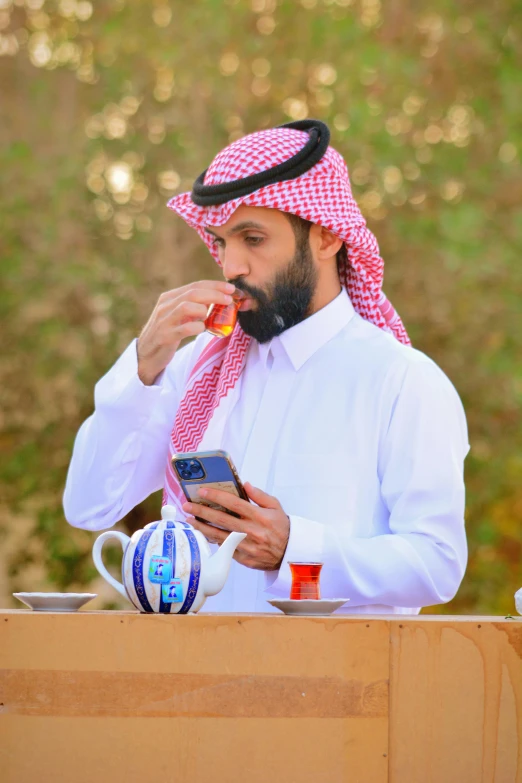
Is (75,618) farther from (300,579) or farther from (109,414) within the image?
(109,414)

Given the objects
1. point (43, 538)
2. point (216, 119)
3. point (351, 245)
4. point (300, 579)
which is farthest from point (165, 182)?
point (300, 579)

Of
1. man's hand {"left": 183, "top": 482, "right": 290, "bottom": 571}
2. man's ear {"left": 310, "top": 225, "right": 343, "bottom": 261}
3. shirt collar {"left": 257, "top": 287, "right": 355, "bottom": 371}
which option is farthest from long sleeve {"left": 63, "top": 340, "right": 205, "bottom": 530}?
man's hand {"left": 183, "top": 482, "right": 290, "bottom": 571}

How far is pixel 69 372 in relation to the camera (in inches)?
272

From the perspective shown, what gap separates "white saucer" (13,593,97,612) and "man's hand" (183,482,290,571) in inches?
13.8

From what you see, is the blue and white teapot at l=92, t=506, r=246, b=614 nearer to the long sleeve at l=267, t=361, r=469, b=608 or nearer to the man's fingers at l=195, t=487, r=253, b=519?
the man's fingers at l=195, t=487, r=253, b=519

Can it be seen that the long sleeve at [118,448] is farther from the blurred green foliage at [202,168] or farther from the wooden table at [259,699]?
the blurred green foliage at [202,168]

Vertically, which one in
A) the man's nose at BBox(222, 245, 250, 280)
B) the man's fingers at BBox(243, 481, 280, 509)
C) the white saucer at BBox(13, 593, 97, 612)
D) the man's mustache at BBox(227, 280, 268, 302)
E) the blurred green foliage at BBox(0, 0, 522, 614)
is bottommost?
the white saucer at BBox(13, 593, 97, 612)

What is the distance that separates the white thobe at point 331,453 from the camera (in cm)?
267

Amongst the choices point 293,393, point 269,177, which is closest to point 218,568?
point 293,393

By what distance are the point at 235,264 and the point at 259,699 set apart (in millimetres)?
1429

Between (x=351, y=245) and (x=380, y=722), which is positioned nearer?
(x=380, y=722)

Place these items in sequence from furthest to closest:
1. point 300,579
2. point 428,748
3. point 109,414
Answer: point 109,414 < point 300,579 < point 428,748

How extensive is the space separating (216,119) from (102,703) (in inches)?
213

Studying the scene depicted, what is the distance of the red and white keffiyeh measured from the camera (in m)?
3.18
